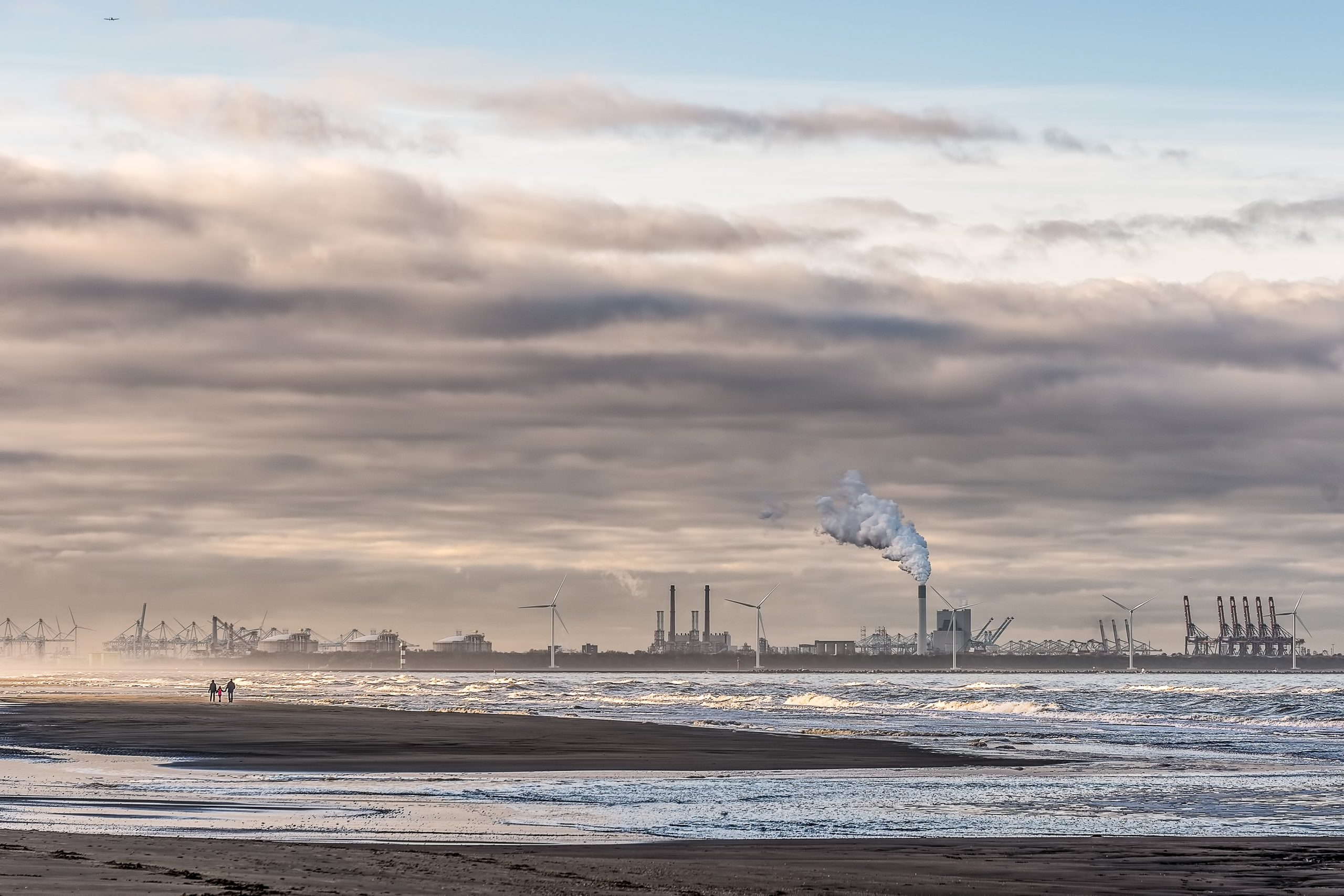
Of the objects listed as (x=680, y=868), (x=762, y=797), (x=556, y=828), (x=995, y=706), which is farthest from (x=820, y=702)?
(x=680, y=868)

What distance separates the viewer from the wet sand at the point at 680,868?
2088 centimetres

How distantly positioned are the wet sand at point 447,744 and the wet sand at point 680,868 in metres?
21.2

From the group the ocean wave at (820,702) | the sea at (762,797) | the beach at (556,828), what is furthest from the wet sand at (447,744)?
the ocean wave at (820,702)

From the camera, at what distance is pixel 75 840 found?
82.8ft

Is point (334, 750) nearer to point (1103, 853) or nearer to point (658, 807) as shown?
point (658, 807)

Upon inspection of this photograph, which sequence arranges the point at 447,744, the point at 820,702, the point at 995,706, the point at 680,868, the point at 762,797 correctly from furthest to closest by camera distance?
the point at 820,702
the point at 995,706
the point at 447,744
the point at 762,797
the point at 680,868

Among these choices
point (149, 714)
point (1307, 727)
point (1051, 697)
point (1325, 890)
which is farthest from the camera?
point (1051, 697)

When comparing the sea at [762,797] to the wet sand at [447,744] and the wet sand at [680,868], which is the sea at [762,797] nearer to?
the wet sand at [680,868]

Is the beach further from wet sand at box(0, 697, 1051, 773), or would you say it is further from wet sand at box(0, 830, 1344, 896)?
wet sand at box(0, 697, 1051, 773)

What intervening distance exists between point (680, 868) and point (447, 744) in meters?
38.1

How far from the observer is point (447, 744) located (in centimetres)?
6097

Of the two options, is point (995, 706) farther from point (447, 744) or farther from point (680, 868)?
point (680, 868)

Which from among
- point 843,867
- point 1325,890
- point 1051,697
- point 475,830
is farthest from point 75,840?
point 1051,697

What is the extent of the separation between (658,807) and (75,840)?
13812 millimetres
